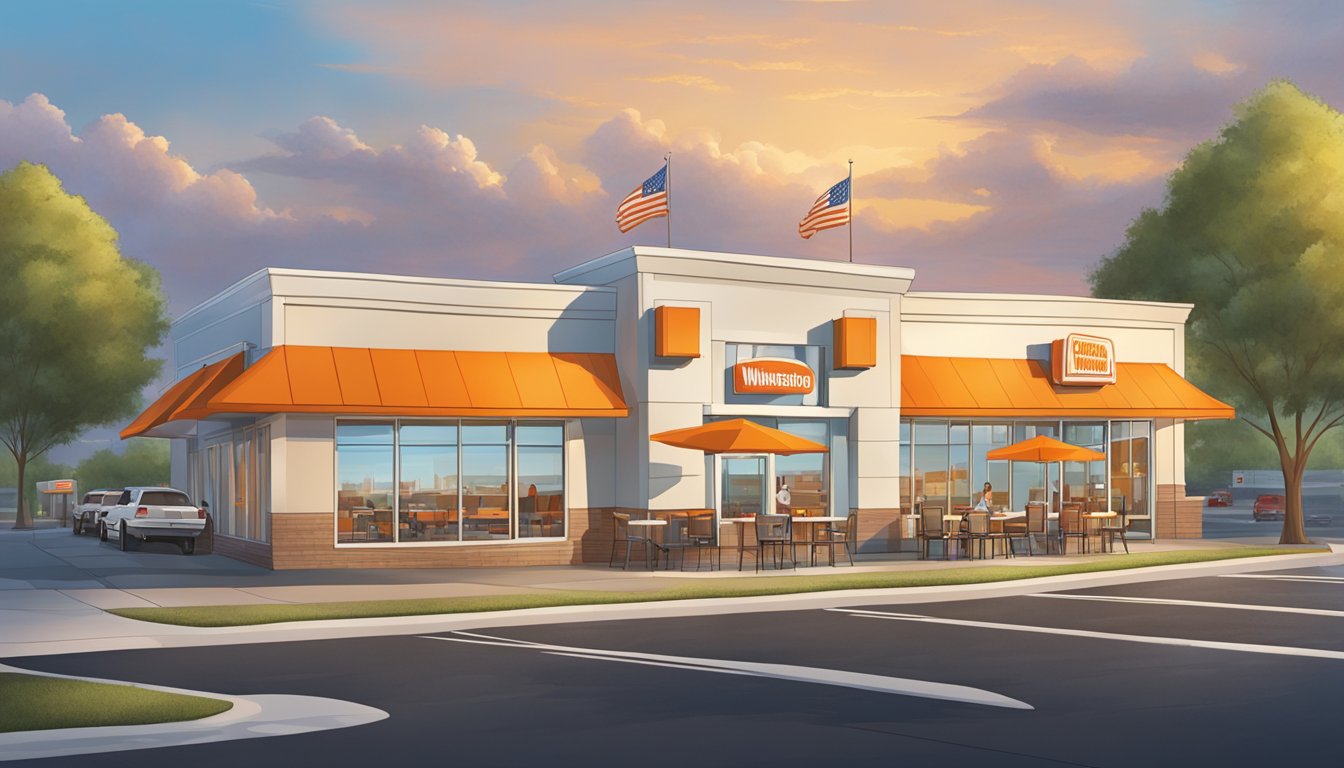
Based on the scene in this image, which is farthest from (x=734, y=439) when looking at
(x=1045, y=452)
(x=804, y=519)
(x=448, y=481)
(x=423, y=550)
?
(x=1045, y=452)

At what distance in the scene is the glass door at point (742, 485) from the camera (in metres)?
32.0

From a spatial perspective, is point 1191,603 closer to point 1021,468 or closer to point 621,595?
point 621,595

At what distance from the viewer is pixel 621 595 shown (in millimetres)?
22984

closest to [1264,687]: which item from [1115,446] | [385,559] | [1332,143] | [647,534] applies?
[647,534]

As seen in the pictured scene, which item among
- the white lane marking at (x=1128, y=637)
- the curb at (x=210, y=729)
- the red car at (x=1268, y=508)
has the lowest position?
the red car at (x=1268, y=508)

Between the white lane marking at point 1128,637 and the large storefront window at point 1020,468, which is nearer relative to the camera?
the white lane marking at point 1128,637

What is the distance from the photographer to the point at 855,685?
14.2 m

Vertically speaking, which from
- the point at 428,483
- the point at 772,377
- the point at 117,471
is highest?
the point at 772,377

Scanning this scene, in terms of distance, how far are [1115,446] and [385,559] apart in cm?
1976

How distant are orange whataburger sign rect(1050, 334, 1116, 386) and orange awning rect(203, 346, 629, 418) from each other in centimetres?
1206

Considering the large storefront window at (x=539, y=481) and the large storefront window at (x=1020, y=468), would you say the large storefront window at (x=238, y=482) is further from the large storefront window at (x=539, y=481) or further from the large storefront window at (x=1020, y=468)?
the large storefront window at (x=1020, y=468)

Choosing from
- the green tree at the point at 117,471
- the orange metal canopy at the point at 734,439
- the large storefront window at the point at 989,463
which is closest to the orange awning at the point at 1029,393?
the large storefront window at the point at 989,463

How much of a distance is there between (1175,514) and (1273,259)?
8.04 meters

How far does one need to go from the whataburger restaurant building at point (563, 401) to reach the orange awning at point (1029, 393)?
3.6 inches
